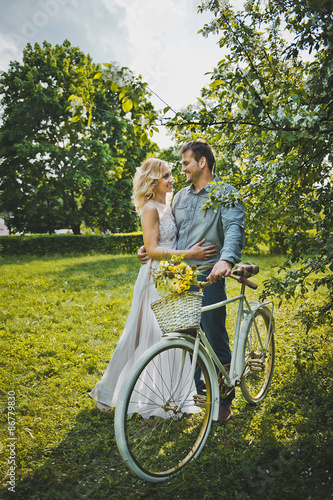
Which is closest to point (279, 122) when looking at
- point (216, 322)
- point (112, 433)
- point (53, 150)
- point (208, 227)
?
point (208, 227)

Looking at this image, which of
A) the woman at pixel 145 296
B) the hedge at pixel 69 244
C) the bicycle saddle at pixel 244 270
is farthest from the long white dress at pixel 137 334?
the hedge at pixel 69 244

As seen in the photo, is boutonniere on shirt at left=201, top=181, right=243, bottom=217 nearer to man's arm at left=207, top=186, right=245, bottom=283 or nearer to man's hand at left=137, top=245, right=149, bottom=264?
man's arm at left=207, top=186, right=245, bottom=283

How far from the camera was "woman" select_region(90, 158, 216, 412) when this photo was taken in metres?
3.15

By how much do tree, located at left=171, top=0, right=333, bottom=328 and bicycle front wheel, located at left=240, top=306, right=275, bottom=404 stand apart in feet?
1.24

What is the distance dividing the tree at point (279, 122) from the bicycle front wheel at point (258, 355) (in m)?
0.38

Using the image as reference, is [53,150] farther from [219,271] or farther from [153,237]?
[219,271]

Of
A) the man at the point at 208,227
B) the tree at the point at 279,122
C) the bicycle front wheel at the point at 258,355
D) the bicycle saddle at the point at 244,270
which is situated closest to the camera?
the tree at the point at 279,122

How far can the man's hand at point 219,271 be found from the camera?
7.89 ft

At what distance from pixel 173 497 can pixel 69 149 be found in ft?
71.4

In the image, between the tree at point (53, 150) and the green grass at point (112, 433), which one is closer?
the green grass at point (112, 433)

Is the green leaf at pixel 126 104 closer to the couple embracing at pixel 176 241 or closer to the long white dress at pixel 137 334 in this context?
the couple embracing at pixel 176 241

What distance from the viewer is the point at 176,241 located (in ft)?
10.8

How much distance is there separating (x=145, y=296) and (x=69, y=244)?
57.6 feet

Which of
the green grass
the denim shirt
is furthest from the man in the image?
the green grass
